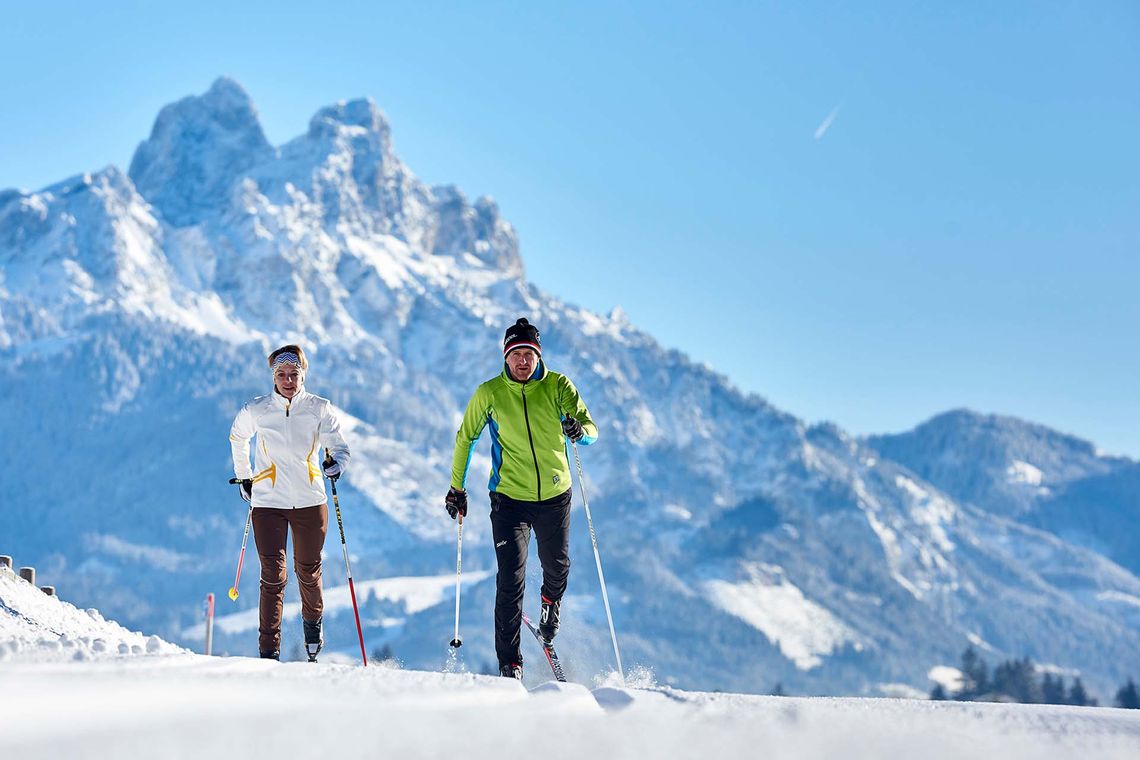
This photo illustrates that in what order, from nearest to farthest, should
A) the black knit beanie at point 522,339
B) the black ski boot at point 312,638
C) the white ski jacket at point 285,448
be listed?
the black knit beanie at point 522,339 < the white ski jacket at point 285,448 < the black ski boot at point 312,638

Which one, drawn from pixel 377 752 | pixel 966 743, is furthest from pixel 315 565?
pixel 966 743

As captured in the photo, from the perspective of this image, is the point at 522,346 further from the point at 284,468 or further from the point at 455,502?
the point at 284,468

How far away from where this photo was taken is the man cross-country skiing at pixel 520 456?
420 inches

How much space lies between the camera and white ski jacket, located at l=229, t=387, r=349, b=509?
11.0 m

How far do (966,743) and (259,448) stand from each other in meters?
7.27

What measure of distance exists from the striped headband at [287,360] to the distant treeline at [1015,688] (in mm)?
109666

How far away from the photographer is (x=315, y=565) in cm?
1145

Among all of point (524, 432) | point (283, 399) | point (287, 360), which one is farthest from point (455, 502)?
point (287, 360)

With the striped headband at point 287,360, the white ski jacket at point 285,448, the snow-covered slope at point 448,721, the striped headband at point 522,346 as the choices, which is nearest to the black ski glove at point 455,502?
the white ski jacket at point 285,448

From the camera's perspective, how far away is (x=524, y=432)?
1070 cm

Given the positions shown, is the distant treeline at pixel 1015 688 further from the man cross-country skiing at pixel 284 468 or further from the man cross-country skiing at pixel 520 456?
the man cross-country skiing at pixel 284 468

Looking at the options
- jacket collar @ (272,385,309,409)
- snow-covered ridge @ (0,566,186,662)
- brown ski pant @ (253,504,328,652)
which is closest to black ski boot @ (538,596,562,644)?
brown ski pant @ (253,504,328,652)

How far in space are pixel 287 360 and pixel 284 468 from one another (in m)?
0.99

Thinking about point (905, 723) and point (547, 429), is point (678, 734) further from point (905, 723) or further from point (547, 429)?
point (547, 429)
